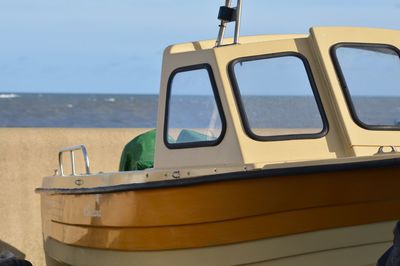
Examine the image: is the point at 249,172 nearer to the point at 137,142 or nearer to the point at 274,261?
the point at 274,261

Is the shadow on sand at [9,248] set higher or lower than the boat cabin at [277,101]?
lower

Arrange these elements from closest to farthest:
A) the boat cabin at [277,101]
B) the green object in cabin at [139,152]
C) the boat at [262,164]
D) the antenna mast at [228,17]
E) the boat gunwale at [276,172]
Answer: the boat gunwale at [276,172] → the boat at [262,164] → the boat cabin at [277,101] → the antenna mast at [228,17] → the green object in cabin at [139,152]

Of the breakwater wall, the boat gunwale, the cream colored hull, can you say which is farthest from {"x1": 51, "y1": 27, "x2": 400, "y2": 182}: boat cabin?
the breakwater wall

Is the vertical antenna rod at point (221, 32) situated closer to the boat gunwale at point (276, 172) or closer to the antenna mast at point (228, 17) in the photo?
the antenna mast at point (228, 17)

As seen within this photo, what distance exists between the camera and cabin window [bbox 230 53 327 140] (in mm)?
6234

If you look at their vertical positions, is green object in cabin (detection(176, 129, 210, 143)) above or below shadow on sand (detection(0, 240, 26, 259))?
above

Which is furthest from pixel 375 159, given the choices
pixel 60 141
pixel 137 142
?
pixel 60 141

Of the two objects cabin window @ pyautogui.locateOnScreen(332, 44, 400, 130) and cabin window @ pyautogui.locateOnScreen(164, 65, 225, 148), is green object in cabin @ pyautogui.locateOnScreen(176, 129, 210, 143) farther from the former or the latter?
cabin window @ pyautogui.locateOnScreen(332, 44, 400, 130)

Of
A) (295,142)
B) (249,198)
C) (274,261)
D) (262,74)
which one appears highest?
(262,74)

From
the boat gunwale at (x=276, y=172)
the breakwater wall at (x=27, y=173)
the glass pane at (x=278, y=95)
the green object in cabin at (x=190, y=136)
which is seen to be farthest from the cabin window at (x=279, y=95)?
the breakwater wall at (x=27, y=173)

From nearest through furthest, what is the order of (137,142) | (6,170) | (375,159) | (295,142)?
(375,159) → (295,142) → (137,142) → (6,170)

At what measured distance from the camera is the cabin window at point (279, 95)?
6.23m

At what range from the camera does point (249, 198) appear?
5.62 metres

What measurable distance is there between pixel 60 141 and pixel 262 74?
3.43 m
